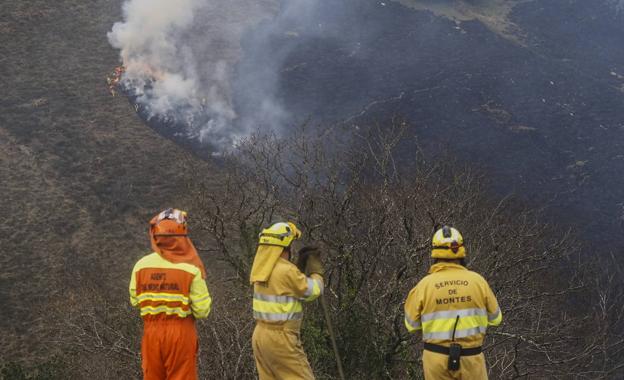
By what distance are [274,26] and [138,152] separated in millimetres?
10955

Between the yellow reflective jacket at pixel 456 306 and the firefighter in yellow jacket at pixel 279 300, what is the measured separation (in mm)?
1042

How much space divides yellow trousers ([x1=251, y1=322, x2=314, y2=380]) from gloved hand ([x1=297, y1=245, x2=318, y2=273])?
0.62m

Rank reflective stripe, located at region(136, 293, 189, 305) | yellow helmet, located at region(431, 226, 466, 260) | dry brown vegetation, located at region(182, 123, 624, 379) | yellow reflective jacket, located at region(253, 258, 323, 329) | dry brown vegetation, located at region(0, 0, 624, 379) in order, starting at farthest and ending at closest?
dry brown vegetation, located at region(0, 0, 624, 379) → dry brown vegetation, located at region(182, 123, 624, 379) → yellow reflective jacket, located at region(253, 258, 323, 329) → reflective stripe, located at region(136, 293, 189, 305) → yellow helmet, located at region(431, 226, 466, 260)

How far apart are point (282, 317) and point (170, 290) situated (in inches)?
41.1

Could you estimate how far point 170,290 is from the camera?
527 centimetres

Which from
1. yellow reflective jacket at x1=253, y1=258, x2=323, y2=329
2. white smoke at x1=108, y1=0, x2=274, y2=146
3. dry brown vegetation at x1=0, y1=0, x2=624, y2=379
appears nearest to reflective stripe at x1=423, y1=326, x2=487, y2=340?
yellow reflective jacket at x1=253, y1=258, x2=323, y2=329

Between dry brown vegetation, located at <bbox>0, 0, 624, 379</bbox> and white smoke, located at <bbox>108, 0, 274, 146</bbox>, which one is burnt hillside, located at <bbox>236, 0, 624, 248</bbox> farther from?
dry brown vegetation, located at <bbox>0, 0, 624, 379</bbox>

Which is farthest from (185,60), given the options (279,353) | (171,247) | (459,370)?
(459,370)

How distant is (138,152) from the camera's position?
21922mm

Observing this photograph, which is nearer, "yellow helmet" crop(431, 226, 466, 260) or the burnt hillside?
"yellow helmet" crop(431, 226, 466, 260)

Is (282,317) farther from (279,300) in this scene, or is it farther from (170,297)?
(170,297)

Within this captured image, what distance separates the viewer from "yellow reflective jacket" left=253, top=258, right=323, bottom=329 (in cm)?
548

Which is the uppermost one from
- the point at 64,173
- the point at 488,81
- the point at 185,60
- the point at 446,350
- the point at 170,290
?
the point at 185,60

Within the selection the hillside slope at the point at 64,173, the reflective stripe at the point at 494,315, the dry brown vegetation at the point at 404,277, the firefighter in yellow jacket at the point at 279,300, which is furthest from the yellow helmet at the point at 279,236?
the hillside slope at the point at 64,173
